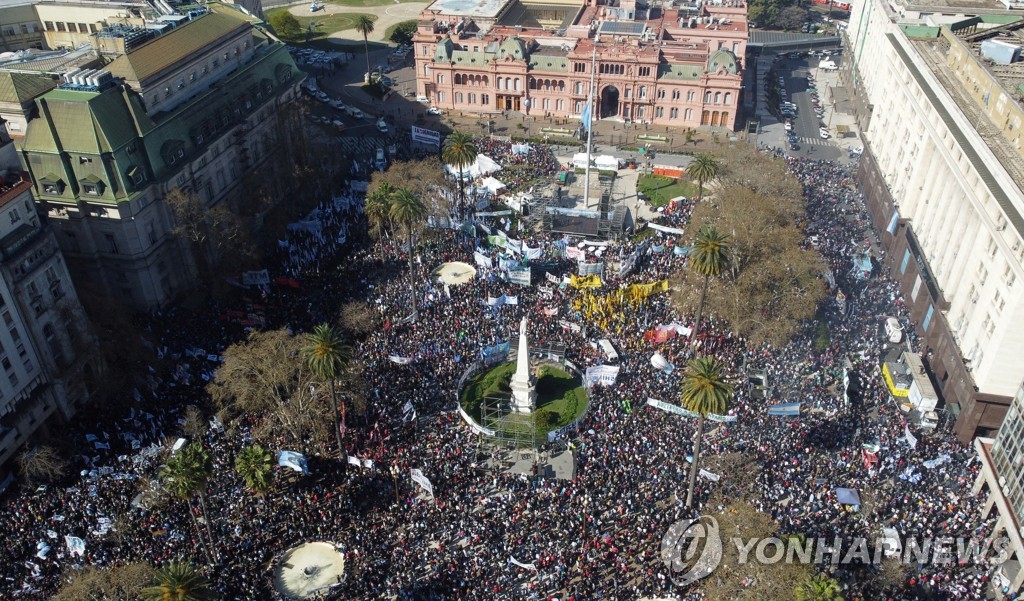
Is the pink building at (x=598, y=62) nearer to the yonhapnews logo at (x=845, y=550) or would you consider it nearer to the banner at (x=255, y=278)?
the banner at (x=255, y=278)

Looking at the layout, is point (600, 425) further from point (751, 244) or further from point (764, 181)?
point (764, 181)

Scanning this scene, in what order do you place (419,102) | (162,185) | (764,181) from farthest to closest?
(419,102), (764,181), (162,185)

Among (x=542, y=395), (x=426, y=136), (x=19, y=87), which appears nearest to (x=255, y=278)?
(x=19, y=87)

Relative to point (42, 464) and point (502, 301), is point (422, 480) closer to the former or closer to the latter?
point (502, 301)

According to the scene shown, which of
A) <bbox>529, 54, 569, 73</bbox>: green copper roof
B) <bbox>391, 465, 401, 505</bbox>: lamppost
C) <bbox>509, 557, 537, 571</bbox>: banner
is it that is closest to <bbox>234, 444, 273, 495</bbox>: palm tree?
<bbox>391, 465, 401, 505</bbox>: lamppost

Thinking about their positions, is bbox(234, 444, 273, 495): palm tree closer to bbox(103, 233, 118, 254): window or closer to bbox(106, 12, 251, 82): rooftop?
bbox(103, 233, 118, 254): window

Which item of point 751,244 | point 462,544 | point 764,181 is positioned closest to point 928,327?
point 751,244
